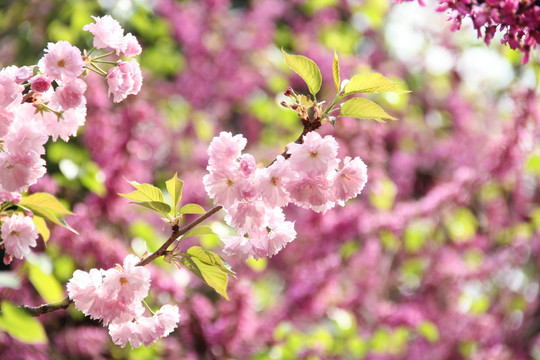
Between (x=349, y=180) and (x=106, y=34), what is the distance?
0.56 meters

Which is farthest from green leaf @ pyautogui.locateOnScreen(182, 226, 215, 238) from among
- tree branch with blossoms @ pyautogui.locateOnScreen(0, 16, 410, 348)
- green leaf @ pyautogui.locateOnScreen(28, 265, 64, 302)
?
green leaf @ pyautogui.locateOnScreen(28, 265, 64, 302)

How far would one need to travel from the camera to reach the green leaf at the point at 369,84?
1160 mm

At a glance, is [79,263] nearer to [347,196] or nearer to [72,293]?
[72,293]

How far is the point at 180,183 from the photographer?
1250 millimetres

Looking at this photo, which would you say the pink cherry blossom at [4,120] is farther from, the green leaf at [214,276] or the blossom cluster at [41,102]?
the green leaf at [214,276]

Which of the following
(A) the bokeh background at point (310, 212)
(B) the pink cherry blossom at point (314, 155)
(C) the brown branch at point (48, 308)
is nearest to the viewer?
(B) the pink cherry blossom at point (314, 155)

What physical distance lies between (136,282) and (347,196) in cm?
43

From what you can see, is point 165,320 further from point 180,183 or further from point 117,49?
point 117,49

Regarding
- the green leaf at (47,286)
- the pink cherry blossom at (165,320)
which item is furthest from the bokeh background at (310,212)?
the pink cherry blossom at (165,320)

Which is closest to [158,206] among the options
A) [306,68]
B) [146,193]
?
[146,193]

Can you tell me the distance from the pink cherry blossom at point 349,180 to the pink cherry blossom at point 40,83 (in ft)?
1.89

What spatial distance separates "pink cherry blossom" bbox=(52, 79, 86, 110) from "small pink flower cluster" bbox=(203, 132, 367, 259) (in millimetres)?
281

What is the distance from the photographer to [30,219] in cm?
133

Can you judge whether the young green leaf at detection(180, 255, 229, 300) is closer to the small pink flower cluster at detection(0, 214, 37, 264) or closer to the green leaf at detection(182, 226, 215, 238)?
the green leaf at detection(182, 226, 215, 238)
